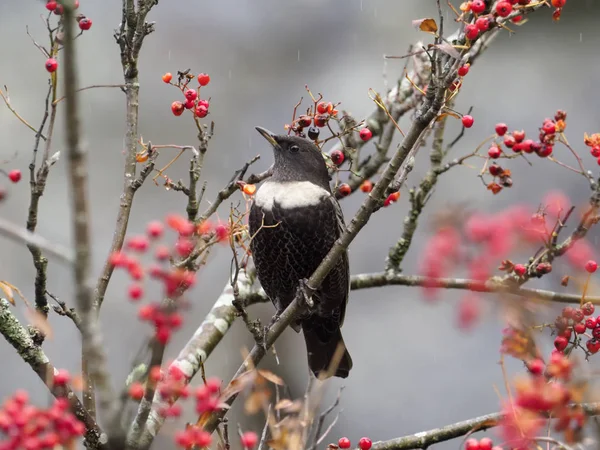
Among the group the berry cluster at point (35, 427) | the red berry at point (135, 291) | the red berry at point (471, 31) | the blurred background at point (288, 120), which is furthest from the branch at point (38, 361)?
the blurred background at point (288, 120)

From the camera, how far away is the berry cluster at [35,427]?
1.47 meters

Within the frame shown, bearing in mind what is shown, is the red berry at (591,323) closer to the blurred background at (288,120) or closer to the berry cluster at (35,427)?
Answer: the berry cluster at (35,427)

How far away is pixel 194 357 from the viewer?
2.97 metres

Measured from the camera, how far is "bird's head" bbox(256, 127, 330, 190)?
327 centimetres

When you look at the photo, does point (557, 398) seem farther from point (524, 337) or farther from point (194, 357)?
point (194, 357)

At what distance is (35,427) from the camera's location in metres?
1.48

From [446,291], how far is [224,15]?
332cm

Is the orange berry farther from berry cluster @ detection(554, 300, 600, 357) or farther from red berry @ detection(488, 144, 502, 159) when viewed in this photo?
berry cluster @ detection(554, 300, 600, 357)

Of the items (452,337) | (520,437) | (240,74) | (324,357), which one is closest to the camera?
(520,437)

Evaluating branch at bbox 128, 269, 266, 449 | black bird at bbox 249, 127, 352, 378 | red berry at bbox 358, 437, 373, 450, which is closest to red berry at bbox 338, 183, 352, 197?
black bird at bbox 249, 127, 352, 378

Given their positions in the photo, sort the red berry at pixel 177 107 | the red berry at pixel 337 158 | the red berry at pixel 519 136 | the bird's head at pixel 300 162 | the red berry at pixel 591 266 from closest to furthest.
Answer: the red berry at pixel 591 266
the red berry at pixel 177 107
the red berry at pixel 519 136
the red berry at pixel 337 158
the bird's head at pixel 300 162

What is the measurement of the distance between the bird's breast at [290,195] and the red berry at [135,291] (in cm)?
164

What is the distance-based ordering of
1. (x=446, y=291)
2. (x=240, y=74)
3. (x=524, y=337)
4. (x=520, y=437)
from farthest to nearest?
(x=240, y=74), (x=446, y=291), (x=524, y=337), (x=520, y=437)

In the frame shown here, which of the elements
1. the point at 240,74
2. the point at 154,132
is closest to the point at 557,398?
the point at 154,132
